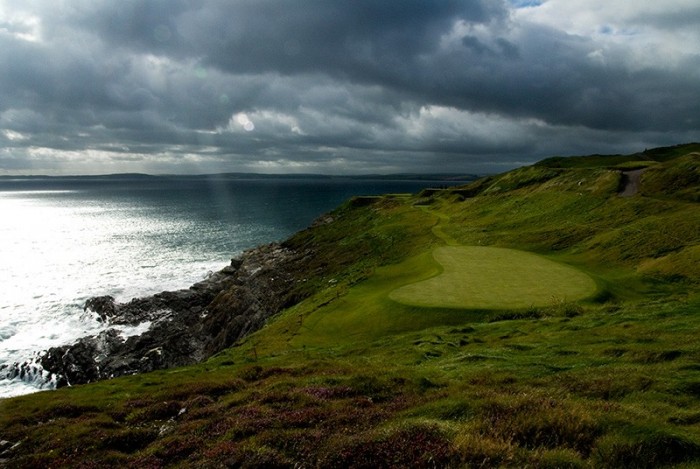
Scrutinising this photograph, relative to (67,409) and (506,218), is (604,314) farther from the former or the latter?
(506,218)

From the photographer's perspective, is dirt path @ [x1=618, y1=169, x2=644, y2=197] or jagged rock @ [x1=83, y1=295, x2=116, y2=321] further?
dirt path @ [x1=618, y1=169, x2=644, y2=197]

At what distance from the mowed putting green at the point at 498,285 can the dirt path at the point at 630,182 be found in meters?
29.5

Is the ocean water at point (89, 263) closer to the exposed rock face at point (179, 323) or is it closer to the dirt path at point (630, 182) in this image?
the exposed rock face at point (179, 323)

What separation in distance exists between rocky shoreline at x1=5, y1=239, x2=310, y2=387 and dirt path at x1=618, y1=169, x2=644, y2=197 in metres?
54.9

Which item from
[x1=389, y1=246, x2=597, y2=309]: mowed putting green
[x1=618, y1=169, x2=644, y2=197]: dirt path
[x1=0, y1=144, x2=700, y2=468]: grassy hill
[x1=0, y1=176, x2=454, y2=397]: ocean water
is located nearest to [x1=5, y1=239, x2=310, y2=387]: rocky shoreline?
[x1=0, y1=176, x2=454, y2=397]: ocean water

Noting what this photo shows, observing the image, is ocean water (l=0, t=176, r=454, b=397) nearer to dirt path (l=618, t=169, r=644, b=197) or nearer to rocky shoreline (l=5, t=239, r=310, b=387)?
rocky shoreline (l=5, t=239, r=310, b=387)

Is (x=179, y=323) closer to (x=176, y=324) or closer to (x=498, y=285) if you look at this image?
(x=176, y=324)

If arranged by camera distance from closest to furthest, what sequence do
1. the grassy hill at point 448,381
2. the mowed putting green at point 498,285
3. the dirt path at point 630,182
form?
the grassy hill at point 448,381 → the mowed putting green at point 498,285 → the dirt path at point 630,182

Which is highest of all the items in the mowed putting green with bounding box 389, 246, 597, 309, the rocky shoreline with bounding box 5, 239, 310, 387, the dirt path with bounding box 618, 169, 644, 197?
the dirt path with bounding box 618, 169, 644, 197

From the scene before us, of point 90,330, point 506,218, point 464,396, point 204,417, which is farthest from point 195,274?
point 464,396

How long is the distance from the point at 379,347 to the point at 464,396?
1440 centimetres

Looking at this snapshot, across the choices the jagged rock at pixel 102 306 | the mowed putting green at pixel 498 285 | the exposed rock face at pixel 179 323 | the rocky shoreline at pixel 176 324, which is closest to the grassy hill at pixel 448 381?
the mowed putting green at pixel 498 285

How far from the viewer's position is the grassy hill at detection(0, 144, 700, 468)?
9984 mm

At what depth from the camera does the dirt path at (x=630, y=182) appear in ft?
212
